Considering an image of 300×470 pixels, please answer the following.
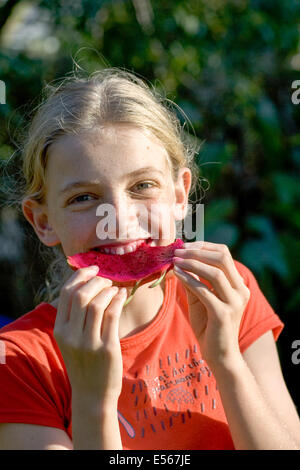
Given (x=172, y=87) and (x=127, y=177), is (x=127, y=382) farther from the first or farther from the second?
(x=172, y=87)

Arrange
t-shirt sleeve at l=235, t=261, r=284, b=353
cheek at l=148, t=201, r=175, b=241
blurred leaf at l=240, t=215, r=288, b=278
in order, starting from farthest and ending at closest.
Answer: blurred leaf at l=240, t=215, r=288, b=278 < t-shirt sleeve at l=235, t=261, r=284, b=353 < cheek at l=148, t=201, r=175, b=241

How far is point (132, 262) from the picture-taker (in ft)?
8.30

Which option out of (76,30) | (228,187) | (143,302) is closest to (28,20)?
(76,30)

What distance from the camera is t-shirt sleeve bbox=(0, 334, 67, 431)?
7.39 ft

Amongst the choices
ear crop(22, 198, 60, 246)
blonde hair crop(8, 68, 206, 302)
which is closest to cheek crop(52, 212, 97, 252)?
ear crop(22, 198, 60, 246)

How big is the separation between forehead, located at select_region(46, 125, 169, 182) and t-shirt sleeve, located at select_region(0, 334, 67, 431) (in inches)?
31.7

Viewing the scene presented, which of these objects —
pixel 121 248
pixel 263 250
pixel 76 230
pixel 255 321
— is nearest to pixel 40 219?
pixel 76 230

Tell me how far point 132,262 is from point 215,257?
0.41 metres

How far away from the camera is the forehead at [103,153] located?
2.46 m

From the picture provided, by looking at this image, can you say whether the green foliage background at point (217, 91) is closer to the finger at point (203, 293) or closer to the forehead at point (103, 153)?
the forehead at point (103, 153)

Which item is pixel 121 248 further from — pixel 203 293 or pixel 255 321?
pixel 255 321

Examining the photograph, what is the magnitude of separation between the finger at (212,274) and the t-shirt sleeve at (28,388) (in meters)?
0.75

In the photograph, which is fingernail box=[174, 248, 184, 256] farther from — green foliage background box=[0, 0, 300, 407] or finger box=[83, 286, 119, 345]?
green foliage background box=[0, 0, 300, 407]

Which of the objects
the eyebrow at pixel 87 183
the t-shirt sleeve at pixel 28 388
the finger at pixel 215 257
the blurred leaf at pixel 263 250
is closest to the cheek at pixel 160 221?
the eyebrow at pixel 87 183
